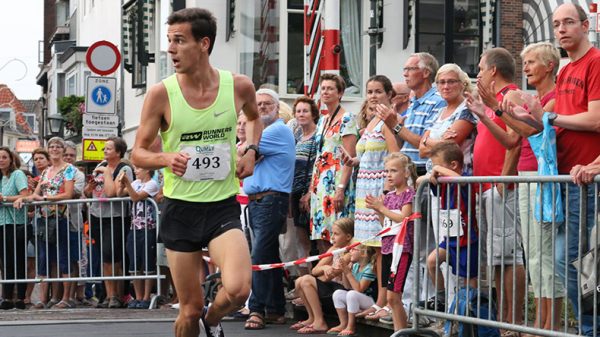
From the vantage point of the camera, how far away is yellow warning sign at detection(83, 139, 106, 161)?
812 inches

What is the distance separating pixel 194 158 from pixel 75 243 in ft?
25.6

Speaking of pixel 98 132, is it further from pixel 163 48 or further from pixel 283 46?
pixel 163 48

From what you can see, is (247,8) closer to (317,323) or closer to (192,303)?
(317,323)

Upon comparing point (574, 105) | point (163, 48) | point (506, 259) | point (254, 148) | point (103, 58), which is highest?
point (163, 48)

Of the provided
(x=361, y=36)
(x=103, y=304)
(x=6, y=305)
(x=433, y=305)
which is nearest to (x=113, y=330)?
(x=103, y=304)

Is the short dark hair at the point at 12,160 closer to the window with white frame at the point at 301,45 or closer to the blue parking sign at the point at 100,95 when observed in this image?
the blue parking sign at the point at 100,95

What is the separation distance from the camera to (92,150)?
20.7 m

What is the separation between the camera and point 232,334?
11141mm

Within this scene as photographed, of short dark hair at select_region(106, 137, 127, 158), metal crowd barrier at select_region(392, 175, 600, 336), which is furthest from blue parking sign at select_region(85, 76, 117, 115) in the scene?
metal crowd barrier at select_region(392, 175, 600, 336)

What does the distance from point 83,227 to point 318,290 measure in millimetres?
4841

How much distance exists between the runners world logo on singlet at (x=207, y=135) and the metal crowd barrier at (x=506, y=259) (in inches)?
64.9

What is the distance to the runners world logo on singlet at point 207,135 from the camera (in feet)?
25.5

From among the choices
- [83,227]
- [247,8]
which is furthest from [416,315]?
[247,8]

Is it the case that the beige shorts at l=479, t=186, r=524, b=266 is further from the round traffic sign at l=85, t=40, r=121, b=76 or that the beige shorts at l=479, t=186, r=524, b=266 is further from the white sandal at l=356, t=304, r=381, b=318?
the round traffic sign at l=85, t=40, r=121, b=76
